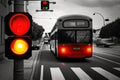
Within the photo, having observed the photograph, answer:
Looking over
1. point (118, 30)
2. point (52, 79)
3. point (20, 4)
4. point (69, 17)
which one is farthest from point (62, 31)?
point (118, 30)

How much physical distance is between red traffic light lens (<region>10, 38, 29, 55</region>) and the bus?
16306 mm

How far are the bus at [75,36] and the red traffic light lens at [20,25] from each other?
16289mm

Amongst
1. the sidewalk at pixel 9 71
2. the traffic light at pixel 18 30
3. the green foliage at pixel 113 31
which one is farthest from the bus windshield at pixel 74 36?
the green foliage at pixel 113 31

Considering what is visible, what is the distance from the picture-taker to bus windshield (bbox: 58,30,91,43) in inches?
811

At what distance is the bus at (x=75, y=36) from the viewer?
20.6 m

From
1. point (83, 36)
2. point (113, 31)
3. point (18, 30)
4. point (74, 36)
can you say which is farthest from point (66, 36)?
point (113, 31)

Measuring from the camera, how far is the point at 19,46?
4324 millimetres

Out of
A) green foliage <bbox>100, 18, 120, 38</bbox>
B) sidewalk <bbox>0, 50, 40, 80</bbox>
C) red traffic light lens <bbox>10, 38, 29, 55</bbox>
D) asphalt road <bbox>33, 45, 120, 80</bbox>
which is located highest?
green foliage <bbox>100, 18, 120, 38</bbox>

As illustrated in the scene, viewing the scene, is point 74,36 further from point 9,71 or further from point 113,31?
point 113,31

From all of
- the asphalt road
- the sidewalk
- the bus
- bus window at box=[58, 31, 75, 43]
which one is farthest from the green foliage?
the sidewalk

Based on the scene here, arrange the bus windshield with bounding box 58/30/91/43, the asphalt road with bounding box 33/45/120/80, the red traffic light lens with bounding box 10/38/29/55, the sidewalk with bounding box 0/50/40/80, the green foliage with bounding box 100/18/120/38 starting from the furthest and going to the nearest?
the green foliage with bounding box 100/18/120/38, the bus windshield with bounding box 58/30/91/43, the asphalt road with bounding box 33/45/120/80, the sidewalk with bounding box 0/50/40/80, the red traffic light lens with bounding box 10/38/29/55

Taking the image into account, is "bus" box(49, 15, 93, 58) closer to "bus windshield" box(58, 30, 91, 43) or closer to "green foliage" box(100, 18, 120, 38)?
"bus windshield" box(58, 30, 91, 43)

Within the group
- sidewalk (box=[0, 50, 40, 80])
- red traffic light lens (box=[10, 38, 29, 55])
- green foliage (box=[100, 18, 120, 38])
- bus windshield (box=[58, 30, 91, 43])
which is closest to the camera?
red traffic light lens (box=[10, 38, 29, 55])

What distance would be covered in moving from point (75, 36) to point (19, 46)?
647 inches
